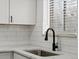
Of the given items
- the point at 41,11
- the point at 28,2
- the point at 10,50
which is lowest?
the point at 10,50

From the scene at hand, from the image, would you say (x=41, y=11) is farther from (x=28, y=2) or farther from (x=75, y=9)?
(x=75, y=9)

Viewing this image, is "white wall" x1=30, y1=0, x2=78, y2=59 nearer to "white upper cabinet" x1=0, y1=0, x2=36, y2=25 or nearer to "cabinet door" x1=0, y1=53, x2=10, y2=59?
"white upper cabinet" x1=0, y1=0, x2=36, y2=25

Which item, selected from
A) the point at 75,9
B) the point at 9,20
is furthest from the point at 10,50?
the point at 75,9

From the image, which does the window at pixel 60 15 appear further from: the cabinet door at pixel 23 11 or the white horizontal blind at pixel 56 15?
the cabinet door at pixel 23 11

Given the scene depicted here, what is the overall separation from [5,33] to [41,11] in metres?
0.92

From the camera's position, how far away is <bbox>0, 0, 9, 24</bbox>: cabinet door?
A: 2895mm

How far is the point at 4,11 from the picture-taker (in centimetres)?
293

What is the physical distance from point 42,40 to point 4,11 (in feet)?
3.20

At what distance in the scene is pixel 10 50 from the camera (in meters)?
2.69

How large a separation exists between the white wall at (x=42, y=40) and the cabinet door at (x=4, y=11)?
2.24 feet

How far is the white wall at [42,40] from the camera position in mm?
2295

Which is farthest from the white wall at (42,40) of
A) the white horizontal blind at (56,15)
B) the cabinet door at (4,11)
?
the cabinet door at (4,11)

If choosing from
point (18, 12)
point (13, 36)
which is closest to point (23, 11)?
point (18, 12)

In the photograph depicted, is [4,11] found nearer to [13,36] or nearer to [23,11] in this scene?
[23,11]
